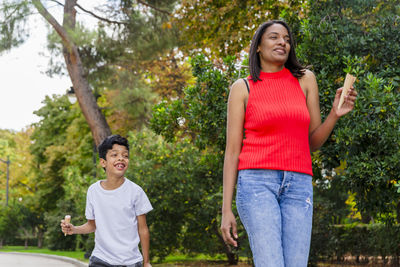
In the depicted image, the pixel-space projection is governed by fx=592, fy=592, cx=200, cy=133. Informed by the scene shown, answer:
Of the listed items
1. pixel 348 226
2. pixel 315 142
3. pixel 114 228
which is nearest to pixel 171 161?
pixel 348 226

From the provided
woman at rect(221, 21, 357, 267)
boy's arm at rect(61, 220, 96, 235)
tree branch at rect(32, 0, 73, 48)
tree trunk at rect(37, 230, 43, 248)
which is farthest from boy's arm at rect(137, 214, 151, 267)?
tree trunk at rect(37, 230, 43, 248)

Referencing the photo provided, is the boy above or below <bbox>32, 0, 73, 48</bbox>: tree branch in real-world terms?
below

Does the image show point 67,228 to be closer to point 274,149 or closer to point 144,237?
point 144,237

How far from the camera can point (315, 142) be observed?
10.6 feet

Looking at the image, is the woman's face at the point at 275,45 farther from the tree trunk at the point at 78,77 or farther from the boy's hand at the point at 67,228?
the tree trunk at the point at 78,77

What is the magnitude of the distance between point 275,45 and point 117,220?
195cm

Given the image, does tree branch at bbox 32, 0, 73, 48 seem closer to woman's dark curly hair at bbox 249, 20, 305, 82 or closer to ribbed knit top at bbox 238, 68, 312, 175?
woman's dark curly hair at bbox 249, 20, 305, 82

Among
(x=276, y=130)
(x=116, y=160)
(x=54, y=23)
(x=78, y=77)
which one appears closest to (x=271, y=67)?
(x=276, y=130)

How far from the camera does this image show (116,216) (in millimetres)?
4430

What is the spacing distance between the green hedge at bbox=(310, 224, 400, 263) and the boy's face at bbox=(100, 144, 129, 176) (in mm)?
9787

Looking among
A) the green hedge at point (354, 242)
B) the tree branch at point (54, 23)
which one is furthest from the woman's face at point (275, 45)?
the tree branch at point (54, 23)

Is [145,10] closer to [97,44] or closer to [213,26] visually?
[97,44]

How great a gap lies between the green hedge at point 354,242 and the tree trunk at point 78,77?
7166 mm

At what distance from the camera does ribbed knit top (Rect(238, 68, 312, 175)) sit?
2928 mm
